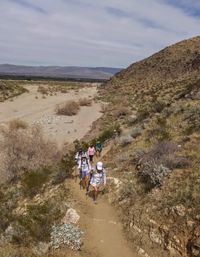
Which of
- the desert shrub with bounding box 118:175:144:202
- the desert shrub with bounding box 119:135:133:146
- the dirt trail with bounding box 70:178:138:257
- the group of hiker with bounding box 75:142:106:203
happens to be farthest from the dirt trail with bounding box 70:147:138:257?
the desert shrub with bounding box 119:135:133:146

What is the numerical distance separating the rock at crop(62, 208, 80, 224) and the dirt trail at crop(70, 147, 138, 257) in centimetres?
17

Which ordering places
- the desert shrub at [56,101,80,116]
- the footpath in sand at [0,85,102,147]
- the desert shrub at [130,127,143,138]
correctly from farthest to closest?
1. the desert shrub at [56,101,80,116]
2. the footpath in sand at [0,85,102,147]
3. the desert shrub at [130,127,143,138]

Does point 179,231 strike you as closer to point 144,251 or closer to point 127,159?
point 144,251

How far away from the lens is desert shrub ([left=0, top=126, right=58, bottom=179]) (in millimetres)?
20891

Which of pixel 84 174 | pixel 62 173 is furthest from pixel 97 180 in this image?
pixel 62 173

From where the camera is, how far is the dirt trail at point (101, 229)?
11.1 meters

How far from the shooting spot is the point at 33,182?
16.3m

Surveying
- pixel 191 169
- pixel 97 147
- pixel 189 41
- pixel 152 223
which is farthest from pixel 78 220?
pixel 189 41

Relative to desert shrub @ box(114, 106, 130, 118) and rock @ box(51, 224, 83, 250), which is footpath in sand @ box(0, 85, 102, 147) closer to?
desert shrub @ box(114, 106, 130, 118)

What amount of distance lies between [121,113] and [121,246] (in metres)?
33.0

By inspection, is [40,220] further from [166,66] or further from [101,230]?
[166,66]

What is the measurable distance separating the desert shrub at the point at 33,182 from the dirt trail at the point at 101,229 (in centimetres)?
196

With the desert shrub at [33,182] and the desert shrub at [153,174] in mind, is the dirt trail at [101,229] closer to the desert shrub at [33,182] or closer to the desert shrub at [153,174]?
the desert shrub at [153,174]

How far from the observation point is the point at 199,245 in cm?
1047
